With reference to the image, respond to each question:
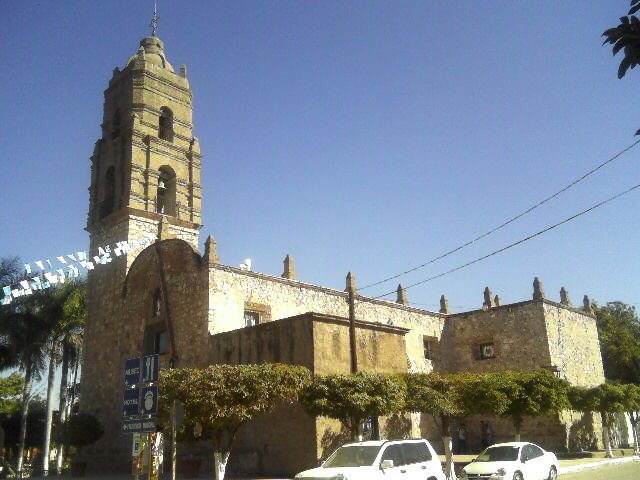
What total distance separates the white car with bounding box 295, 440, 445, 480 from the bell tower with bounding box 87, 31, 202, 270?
63.6ft

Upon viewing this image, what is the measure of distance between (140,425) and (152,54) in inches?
1200

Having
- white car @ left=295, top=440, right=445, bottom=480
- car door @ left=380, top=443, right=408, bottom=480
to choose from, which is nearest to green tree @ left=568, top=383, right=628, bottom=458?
white car @ left=295, top=440, right=445, bottom=480

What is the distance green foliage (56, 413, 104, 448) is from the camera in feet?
88.9

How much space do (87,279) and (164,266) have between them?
7.78 meters

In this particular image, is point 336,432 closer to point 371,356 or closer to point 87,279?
point 371,356

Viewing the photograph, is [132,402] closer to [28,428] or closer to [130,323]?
[130,323]

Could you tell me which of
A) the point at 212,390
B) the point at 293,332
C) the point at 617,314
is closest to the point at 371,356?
the point at 293,332

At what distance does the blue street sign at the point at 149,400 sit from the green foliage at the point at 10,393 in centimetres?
3647

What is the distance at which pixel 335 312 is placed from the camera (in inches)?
1187

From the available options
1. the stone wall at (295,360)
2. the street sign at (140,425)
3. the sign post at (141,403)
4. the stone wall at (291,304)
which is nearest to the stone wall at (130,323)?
the stone wall at (291,304)

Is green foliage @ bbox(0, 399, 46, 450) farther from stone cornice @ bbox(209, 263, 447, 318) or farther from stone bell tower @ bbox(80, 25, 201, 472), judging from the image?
stone cornice @ bbox(209, 263, 447, 318)

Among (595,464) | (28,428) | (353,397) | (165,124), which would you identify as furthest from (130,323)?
(595,464)

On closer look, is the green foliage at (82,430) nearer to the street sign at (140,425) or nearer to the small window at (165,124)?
the small window at (165,124)

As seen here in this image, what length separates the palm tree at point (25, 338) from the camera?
30.2 metres
